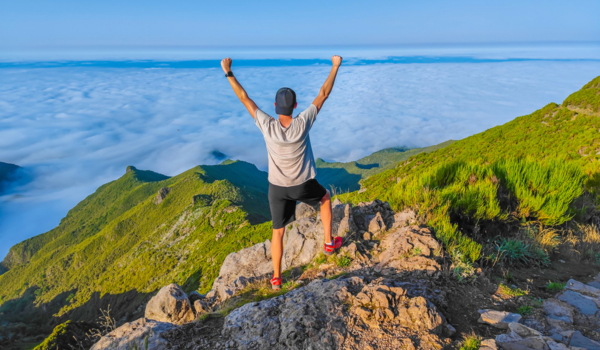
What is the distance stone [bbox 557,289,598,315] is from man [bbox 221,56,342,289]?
352cm

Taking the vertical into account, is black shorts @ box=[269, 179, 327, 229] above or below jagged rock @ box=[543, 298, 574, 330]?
→ above

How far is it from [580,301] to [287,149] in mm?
4334

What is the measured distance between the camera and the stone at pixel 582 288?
418cm

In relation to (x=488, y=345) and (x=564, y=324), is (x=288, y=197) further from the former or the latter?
(x=564, y=324)

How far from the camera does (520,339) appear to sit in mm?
3080

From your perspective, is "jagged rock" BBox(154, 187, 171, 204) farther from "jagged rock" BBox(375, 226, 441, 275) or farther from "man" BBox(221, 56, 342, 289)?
"jagged rock" BBox(375, 226, 441, 275)

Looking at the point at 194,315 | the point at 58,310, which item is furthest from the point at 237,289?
the point at 58,310

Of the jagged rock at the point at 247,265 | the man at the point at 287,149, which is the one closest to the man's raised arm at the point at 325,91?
the man at the point at 287,149

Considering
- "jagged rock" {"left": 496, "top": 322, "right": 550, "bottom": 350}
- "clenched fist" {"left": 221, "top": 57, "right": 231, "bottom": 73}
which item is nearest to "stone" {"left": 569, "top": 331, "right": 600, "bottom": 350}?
"jagged rock" {"left": 496, "top": 322, "right": 550, "bottom": 350}

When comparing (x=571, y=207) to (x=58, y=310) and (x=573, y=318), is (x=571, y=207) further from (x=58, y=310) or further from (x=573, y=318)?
(x=58, y=310)

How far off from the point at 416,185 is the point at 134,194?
530 feet

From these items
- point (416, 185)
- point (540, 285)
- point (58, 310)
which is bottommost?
point (58, 310)

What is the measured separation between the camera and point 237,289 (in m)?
5.66

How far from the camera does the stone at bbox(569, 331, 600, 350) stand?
119 inches
